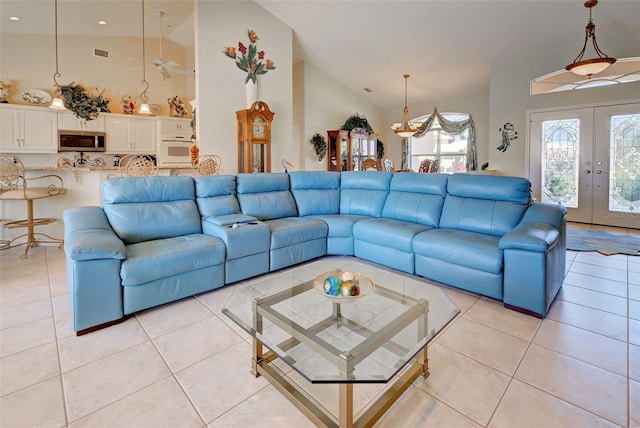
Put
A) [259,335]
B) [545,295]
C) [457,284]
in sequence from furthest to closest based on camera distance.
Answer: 1. [457,284]
2. [545,295]
3. [259,335]

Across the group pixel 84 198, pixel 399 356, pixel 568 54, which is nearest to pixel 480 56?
pixel 568 54

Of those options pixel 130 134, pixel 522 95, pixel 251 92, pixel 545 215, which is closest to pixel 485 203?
pixel 545 215

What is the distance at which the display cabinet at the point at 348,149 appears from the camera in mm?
7445

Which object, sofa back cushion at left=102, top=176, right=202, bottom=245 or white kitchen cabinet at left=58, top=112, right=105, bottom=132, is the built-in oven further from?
sofa back cushion at left=102, top=176, right=202, bottom=245

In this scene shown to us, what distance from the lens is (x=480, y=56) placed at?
18.9 feet

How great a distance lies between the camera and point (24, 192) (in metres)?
3.88

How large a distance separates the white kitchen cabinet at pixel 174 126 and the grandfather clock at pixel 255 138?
2.58 meters

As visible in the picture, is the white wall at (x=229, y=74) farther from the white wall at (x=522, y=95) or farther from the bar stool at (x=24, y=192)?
the white wall at (x=522, y=95)

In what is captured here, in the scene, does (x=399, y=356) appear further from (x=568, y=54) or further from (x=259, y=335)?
(x=568, y=54)

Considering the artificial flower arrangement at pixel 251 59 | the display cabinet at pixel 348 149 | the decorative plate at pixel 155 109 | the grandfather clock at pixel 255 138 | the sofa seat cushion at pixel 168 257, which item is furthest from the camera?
the display cabinet at pixel 348 149

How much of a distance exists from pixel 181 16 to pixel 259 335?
6.48 meters

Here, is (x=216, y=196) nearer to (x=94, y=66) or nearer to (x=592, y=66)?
(x=592, y=66)

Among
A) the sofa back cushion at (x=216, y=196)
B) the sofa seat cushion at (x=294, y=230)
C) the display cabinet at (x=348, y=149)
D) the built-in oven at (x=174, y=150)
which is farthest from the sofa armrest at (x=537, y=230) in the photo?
the built-in oven at (x=174, y=150)

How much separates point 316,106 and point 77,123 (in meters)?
4.59
